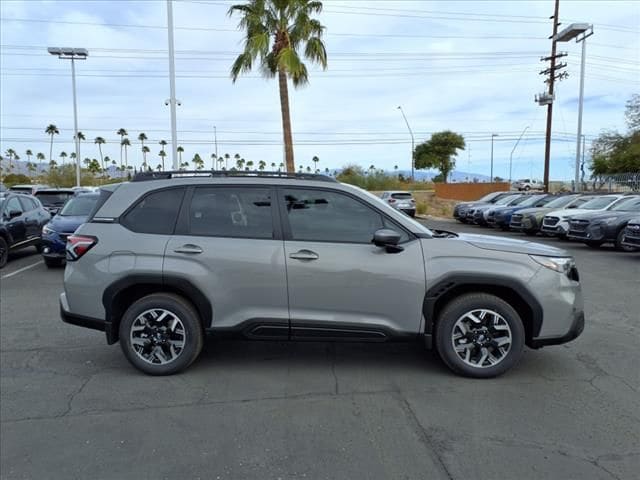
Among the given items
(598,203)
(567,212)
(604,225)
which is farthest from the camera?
(598,203)

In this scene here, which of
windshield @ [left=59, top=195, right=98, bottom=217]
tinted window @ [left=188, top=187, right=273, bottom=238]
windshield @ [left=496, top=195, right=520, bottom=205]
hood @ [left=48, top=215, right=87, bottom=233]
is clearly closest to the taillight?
tinted window @ [left=188, top=187, right=273, bottom=238]

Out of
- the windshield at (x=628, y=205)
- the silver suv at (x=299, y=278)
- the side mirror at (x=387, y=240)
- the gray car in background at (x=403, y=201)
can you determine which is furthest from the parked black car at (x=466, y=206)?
the side mirror at (x=387, y=240)

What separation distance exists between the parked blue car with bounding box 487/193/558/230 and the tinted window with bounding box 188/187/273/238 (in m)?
16.6

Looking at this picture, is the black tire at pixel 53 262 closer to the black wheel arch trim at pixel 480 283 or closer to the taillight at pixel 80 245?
the taillight at pixel 80 245

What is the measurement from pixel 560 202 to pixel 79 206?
16.2m

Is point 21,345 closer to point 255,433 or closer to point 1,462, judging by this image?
point 1,462

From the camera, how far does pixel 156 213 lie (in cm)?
444

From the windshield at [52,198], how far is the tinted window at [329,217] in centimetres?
Result: 1469

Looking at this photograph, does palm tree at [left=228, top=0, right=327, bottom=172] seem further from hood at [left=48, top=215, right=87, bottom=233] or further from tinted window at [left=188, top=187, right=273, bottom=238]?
tinted window at [left=188, top=187, right=273, bottom=238]

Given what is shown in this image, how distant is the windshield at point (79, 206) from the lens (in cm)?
1091

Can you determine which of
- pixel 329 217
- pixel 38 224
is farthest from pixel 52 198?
pixel 329 217

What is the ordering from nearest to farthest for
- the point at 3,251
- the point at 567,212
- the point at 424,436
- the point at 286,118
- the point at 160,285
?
the point at 424,436, the point at 160,285, the point at 3,251, the point at 567,212, the point at 286,118

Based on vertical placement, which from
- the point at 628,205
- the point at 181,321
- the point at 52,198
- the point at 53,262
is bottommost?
the point at 53,262

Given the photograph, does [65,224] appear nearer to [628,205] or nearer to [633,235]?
[633,235]
